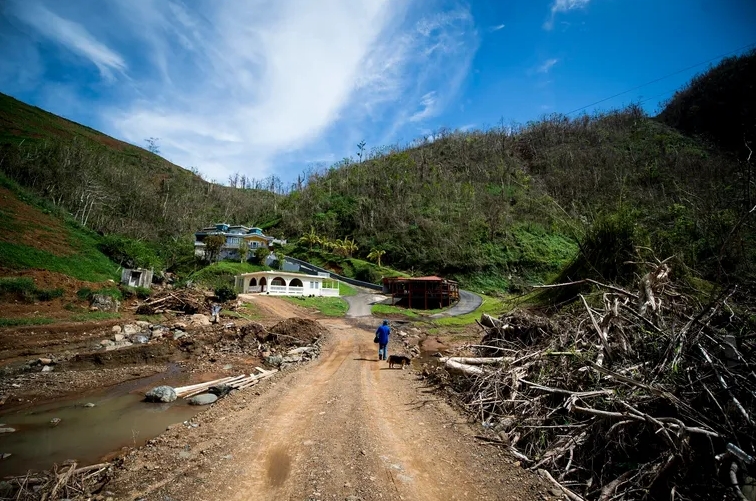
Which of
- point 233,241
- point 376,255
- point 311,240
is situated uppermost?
point 311,240

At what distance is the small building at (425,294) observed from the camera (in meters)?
34.6

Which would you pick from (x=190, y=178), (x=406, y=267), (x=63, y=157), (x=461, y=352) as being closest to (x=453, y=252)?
(x=406, y=267)

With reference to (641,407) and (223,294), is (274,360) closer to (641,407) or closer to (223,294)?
(641,407)

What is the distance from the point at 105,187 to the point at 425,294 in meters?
60.1

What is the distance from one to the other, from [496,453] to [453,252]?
44793 mm

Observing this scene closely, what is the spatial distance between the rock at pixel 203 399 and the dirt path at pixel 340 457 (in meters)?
1.24

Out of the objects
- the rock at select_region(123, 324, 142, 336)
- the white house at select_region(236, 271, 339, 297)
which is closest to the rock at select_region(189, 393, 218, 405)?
the rock at select_region(123, 324, 142, 336)

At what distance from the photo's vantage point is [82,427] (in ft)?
23.7

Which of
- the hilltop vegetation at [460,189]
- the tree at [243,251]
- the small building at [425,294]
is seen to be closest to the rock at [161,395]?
the small building at [425,294]

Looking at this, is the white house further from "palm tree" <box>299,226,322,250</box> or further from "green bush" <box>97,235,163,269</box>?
"palm tree" <box>299,226,322,250</box>

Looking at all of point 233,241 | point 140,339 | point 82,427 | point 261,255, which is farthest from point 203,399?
point 233,241

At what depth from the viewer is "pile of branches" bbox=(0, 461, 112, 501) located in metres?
4.05

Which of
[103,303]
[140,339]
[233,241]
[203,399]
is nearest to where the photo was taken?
[203,399]

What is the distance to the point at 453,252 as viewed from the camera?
160ft
